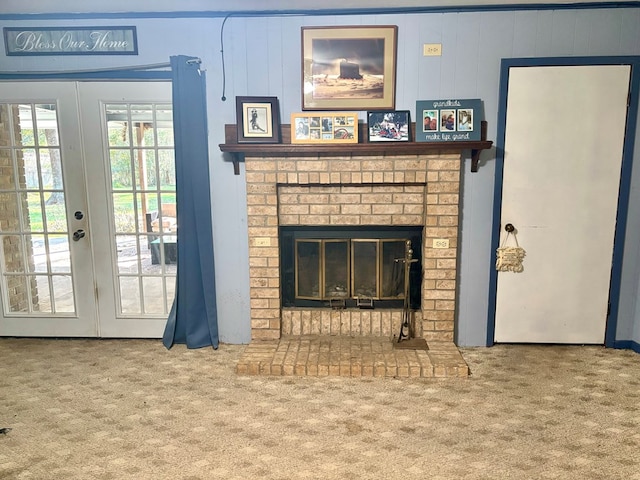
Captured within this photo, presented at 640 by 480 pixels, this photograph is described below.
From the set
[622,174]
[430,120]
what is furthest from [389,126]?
[622,174]

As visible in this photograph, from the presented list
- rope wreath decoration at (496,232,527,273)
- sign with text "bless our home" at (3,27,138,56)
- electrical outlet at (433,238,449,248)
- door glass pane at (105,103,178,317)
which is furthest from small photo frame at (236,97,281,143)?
rope wreath decoration at (496,232,527,273)

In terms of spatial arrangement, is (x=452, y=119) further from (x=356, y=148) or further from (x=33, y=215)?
(x=33, y=215)

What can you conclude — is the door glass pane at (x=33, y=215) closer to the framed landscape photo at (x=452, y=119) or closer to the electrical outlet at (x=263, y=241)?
the electrical outlet at (x=263, y=241)

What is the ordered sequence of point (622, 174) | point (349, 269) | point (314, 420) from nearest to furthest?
point (314, 420) → point (622, 174) → point (349, 269)

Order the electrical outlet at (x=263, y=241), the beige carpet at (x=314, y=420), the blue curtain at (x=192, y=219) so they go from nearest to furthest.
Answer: the beige carpet at (x=314, y=420)
the blue curtain at (x=192, y=219)
the electrical outlet at (x=263, y=241)

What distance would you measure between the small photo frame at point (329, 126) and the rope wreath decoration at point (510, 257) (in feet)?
4.17

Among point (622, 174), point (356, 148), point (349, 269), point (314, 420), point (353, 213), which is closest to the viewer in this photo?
point (314, 420)

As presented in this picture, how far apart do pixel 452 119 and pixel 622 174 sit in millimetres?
1227

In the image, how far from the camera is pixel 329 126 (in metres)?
2.97

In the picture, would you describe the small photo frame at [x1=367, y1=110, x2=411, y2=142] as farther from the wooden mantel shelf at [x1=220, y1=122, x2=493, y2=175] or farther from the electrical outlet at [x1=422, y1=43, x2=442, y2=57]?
the electrical outlet at [x1=422, y1=43, x2=442, y2=57]

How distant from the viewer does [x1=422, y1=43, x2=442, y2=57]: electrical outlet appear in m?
2.96

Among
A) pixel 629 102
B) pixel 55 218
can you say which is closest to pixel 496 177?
pixel 629 102

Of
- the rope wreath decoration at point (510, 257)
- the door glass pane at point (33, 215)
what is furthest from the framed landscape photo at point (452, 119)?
the door glass pane at point (33, 215)

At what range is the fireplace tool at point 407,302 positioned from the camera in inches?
121
